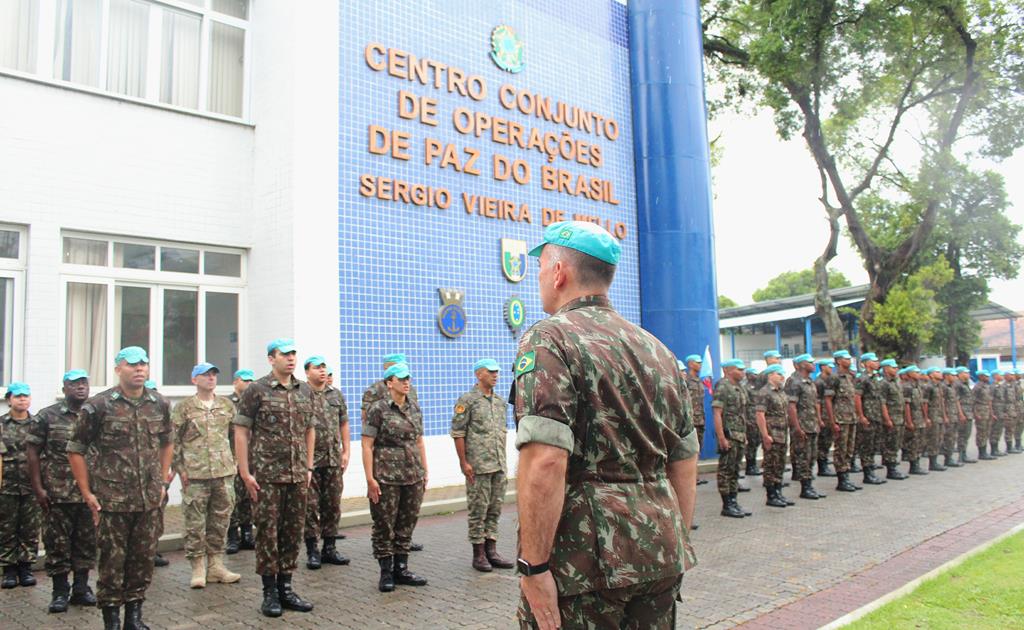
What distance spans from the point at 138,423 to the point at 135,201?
5.08 meters

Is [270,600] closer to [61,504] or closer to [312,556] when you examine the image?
[312,556]

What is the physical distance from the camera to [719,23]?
20828 mm

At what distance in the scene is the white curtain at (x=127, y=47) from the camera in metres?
9.88

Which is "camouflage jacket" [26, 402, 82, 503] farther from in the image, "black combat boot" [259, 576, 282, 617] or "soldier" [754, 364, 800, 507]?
"soldier" [754, 364, 800, 507]

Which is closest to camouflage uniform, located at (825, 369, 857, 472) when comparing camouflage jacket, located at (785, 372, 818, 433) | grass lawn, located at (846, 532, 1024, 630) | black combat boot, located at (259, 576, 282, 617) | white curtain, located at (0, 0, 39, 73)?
camouflage jacket, located at (785, 372, 818, 433)

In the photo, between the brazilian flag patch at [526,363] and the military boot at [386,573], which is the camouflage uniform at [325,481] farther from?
the brazilian flag patch at [526,363]

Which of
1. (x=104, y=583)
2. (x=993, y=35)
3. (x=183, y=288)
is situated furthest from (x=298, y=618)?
(x=993, y=35)

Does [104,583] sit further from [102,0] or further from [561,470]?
[102,0]

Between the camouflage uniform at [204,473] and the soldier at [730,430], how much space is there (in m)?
5.82

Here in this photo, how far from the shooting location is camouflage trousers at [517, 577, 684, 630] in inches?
93.1

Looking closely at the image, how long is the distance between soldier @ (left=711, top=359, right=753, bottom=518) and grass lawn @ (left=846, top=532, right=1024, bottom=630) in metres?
3.35

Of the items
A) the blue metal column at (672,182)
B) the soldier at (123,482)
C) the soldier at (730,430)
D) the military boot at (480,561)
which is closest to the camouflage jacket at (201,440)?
the soldier at (123,482)

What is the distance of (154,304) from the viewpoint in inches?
391

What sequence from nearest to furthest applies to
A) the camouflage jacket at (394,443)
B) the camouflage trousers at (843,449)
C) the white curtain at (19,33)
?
the camouflage jacket at (394,443) < the white curtain at (19,33) < the camouflage trousers at (843,449)
